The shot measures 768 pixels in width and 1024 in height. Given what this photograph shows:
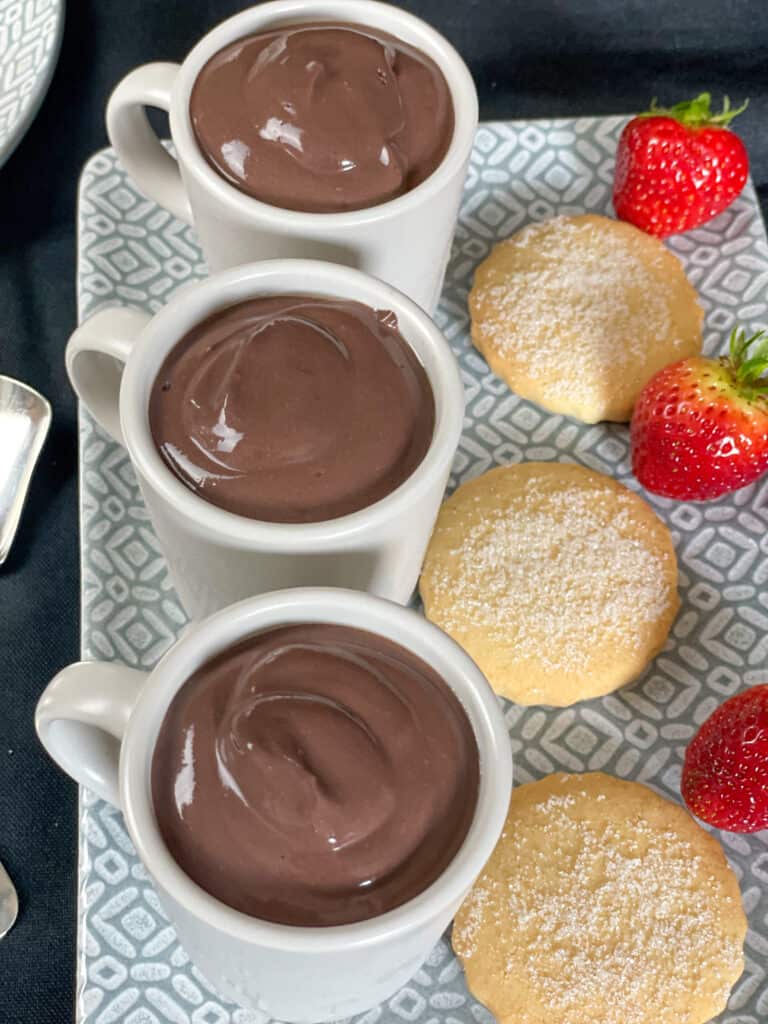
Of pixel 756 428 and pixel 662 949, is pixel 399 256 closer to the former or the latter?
pixel 756 428

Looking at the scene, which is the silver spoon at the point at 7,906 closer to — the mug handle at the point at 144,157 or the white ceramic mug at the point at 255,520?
the white ceramic mug at the point at 255,520

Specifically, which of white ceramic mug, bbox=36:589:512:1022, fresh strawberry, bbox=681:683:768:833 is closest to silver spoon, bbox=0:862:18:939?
white ceramic mug, bbox=36:589:512:1022

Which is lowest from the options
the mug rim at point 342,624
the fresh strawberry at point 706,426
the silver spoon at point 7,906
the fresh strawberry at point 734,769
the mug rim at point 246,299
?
the silver spoon at point 7,906

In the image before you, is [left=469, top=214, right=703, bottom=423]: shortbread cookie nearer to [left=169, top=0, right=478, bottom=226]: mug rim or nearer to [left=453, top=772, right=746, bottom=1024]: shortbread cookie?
[left=169, top=0, right=478, bottom=226]: mug rim

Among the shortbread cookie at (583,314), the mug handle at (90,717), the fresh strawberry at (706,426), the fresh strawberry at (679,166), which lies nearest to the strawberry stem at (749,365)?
the fresh strawberry at (706,426)

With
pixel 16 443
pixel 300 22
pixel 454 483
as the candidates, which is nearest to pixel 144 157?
pixel 300 22

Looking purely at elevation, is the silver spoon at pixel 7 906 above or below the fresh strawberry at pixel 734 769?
below

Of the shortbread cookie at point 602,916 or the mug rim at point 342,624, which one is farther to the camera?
the shortbread cookie at point 602,916
